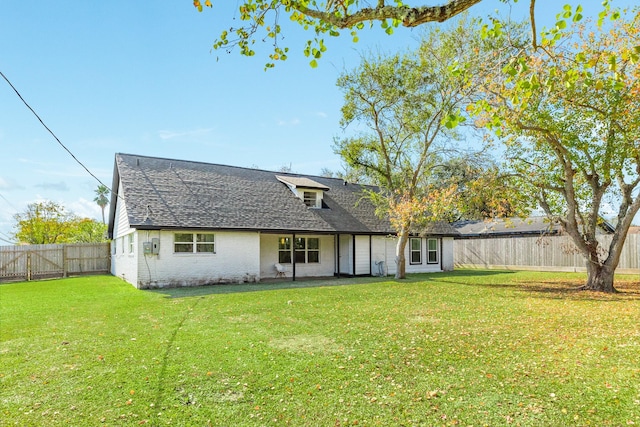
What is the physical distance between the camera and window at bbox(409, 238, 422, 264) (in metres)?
21.6

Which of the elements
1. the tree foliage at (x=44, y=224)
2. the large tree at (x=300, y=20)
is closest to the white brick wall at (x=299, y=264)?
the large tree at (x=300, y=20)

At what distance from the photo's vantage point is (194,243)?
50.9 ft

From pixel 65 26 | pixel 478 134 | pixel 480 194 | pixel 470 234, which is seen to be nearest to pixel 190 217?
pixel 65 26

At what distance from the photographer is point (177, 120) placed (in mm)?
16391

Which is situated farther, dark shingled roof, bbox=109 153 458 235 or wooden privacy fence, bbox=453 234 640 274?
wooden privacy fence, bbox=453 234 640 274

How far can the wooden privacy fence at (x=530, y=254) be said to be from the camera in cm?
1919

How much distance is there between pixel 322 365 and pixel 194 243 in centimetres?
1151

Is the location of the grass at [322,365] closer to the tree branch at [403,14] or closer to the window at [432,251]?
the tree branch at [403,14]

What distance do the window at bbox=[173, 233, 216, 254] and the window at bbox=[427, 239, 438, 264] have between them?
1236 cm

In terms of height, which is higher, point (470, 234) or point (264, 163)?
point (264, 163)

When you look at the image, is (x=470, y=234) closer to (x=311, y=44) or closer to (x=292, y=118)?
(x=292, y=118)

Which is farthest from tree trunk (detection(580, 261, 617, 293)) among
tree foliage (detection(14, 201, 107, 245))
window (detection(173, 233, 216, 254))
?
tree foliage (detection(14, 201, 107, 245))

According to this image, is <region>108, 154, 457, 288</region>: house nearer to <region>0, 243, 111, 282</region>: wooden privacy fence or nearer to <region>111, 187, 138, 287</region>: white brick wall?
<region>111, 187, 138, 287</region>: white brick wall

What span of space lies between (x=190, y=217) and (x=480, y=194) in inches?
433
